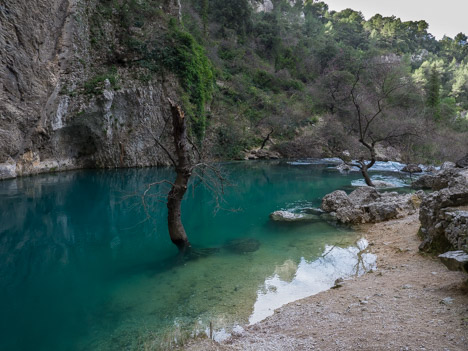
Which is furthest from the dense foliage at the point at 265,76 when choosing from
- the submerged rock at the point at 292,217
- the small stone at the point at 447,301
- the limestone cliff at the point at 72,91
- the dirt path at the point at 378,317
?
the small stone at the point at 447,301

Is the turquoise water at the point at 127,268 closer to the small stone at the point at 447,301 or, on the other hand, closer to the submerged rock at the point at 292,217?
the submerged rock at the point at 292,217

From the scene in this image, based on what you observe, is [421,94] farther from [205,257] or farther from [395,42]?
[205,257]

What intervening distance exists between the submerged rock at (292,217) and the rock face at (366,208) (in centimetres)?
87

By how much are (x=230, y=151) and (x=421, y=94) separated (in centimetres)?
2665

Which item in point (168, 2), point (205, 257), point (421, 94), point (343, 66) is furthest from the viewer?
point (343, 66)

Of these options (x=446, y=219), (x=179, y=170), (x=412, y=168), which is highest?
(x=179, y=170)

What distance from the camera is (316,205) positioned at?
543 inches

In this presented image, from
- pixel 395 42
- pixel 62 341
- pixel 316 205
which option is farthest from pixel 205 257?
pixel 395 42

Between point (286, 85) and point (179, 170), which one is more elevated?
point (286, 85)

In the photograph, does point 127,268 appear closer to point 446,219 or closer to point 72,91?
point 446,219

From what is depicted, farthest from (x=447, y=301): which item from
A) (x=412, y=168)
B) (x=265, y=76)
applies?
(x=265, y=76)

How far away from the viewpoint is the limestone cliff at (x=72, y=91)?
19031mm

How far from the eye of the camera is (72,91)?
22656 millimetres

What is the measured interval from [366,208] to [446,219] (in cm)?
496
